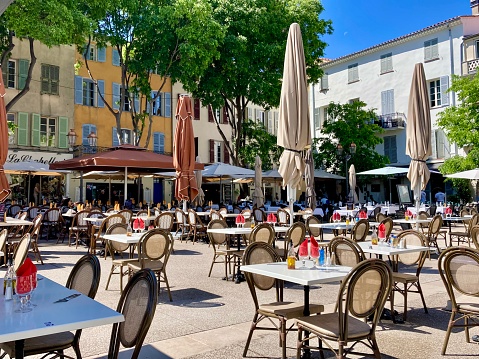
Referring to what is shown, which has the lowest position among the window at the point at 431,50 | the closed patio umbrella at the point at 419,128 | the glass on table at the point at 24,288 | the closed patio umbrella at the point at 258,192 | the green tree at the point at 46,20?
the glass on table at the point at 24,288

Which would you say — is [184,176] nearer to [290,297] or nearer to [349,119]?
[290,297]

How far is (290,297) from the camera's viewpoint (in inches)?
274

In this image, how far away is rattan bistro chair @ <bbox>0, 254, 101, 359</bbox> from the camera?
3381mm

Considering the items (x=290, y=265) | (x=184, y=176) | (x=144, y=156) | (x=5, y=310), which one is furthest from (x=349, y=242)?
(x=144, y=156)

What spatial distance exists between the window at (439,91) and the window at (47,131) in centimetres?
2450

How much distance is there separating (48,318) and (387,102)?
34114 millimetres

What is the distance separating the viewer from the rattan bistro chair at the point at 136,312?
9.58ft

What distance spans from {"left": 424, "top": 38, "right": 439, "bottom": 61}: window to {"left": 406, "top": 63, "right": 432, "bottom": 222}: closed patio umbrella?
72.6 feet

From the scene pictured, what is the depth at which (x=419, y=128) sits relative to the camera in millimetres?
11344

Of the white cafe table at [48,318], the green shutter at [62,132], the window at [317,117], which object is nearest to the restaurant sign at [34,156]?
the green shutter at [62,132]

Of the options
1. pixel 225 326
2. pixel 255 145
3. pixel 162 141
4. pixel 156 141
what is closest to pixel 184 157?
pixel 225 326

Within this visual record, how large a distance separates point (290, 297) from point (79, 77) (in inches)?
1020

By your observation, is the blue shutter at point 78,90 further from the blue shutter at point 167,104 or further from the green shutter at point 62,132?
the blue shutter at point 167,104

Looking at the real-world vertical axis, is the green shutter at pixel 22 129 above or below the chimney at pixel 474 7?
below
